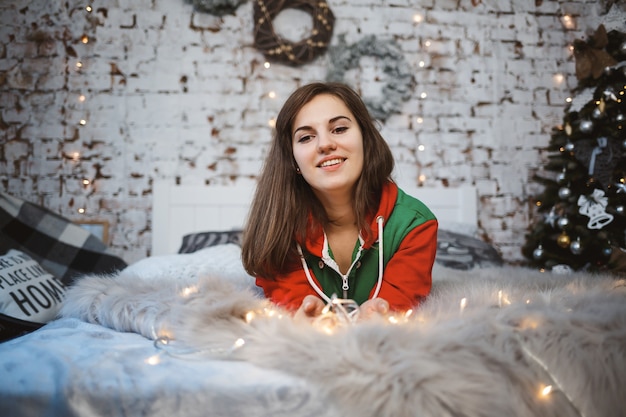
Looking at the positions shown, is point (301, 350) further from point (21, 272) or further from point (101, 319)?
point (21, 272)

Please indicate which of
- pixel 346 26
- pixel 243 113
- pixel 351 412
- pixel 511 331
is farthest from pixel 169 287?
pixel 346 26

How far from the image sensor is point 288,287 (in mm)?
1297

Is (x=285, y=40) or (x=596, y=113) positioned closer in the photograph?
(x=596, y=113)

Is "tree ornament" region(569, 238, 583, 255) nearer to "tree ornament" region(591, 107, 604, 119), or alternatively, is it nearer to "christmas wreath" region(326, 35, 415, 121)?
"tree ornament" region(591, 107, 604, 119)

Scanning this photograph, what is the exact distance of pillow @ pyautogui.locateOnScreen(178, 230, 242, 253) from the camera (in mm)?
2279

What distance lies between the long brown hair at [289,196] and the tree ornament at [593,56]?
1933 millimetres

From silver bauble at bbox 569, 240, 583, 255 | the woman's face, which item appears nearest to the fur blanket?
the woman's face

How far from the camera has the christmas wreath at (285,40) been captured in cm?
288

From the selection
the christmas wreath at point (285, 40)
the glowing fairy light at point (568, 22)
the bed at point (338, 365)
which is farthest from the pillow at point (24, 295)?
the glowing fairy light at point (568, 22)

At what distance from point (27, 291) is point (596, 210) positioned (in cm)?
272

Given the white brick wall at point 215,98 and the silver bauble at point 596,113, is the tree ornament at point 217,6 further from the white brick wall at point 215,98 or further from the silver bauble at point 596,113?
the silver bauble at point 596,113

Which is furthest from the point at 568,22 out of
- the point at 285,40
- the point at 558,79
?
the point at 285,40

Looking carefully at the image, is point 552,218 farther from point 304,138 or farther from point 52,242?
point 52,242

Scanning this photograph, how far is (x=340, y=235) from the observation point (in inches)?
56.2
